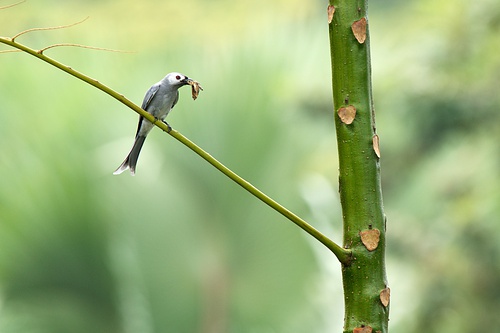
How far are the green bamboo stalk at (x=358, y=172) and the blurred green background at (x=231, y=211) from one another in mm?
2938

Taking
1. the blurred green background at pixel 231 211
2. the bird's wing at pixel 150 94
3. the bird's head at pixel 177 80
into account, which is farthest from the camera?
the blurred green background at pixel 231 211

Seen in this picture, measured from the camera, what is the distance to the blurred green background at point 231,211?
3.94 metres

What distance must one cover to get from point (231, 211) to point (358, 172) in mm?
3374

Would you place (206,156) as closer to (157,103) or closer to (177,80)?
(177,80)

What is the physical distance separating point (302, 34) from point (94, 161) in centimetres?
169

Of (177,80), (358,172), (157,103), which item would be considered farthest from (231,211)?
(358,172)

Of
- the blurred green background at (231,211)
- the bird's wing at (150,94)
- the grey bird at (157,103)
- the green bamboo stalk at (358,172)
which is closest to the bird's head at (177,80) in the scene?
the grey bird at (157,103)

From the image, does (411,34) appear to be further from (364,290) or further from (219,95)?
(364,290)

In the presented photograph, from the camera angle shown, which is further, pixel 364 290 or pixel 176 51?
pixel 176 51

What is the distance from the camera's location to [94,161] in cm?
411

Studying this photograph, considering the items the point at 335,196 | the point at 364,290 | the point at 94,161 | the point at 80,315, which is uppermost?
the point at 335,196

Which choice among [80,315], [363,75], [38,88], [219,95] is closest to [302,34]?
[219,95]

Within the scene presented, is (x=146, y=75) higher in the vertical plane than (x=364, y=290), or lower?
higher

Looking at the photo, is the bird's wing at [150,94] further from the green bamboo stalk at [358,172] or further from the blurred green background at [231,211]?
the blurred green background at [231,211]
